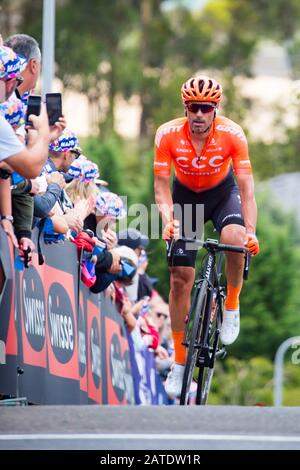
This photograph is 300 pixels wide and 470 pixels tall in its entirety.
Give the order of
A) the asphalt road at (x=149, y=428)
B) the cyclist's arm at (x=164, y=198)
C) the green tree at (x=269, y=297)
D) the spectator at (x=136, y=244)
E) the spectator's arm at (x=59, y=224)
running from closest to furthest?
1. the asphalt road at (x=149, y=428)
2. the spectator's arm at (x=59, y=224)
3. the cyclist's arm at (x=164, y=198)
4. the spectator at (x=136, y=244)
5. the green tree at (x=269, y=297)

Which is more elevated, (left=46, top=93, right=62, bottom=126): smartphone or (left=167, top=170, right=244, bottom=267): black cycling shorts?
(left=46, top=93, right=62, bottom=126): smartphone

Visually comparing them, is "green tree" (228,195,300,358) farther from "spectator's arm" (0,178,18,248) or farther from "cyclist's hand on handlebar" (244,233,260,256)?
"spectator's arm" (0,178,18,248)

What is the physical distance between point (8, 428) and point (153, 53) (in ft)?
196

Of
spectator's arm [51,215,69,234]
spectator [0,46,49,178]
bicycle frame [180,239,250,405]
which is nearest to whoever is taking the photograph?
spectator [0,46,49,178]

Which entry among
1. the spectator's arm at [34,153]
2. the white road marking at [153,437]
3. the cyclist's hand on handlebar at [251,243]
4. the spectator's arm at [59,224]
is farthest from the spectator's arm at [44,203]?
the white road marking at [153,437]

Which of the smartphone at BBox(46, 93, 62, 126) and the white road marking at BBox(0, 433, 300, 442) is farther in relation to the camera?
the smartphone at BBox(46, 93, 62, 126)

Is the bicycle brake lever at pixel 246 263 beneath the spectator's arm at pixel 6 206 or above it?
beneath

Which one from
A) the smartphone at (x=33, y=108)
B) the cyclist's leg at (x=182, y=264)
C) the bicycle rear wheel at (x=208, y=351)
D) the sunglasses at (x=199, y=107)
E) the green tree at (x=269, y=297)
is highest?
the sunglasses at (x=199, y=107)

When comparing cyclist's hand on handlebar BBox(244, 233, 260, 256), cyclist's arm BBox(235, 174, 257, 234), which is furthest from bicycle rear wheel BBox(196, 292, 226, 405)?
cyclist's arm BBox(235, 174, 257, 234)

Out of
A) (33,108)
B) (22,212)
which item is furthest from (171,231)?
(33,108)

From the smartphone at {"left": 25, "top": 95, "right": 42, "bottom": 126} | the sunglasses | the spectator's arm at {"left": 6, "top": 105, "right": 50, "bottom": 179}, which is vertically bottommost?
the spectator's arm at {"left": 6, "top": 105, "right": 50, "bottom": 179}

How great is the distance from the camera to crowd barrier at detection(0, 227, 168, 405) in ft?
28.7

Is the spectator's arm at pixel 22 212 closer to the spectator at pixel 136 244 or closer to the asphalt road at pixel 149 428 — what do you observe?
the asphalt road at pixel 149 428

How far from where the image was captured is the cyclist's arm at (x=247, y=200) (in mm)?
10430
